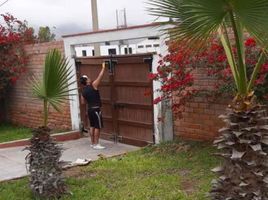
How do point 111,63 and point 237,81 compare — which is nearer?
point 237,81

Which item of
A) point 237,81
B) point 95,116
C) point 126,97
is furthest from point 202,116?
point 237,81

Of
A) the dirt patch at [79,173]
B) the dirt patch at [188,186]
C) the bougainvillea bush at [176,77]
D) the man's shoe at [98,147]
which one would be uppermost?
the bougainvillea bush at [176,77]

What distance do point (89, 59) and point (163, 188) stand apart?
597 centimetres

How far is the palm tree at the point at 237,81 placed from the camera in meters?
3.26

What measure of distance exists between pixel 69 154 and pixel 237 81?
22.7ft

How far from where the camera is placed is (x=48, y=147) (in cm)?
643

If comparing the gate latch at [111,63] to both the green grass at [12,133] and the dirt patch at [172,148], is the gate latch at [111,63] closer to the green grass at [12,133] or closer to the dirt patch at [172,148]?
the dirt patch at [172,148]

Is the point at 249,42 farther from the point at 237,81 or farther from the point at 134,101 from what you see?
the point at 134,101

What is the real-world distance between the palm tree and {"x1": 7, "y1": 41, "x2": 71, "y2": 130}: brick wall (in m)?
9.05

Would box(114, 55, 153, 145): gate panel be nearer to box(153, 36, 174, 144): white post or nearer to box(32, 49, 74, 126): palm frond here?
box(153, 36, 174, 144): white post

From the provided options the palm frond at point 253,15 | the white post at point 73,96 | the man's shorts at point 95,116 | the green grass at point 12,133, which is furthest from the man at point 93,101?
the palm frond at point 253,15

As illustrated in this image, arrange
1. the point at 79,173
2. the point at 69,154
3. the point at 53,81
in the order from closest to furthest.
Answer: the point at 53,81 → the point at 79,173 → the point at 69,154

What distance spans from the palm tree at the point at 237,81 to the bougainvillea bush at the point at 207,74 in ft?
8.60

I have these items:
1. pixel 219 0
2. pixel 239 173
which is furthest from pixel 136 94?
pixel 219 0
